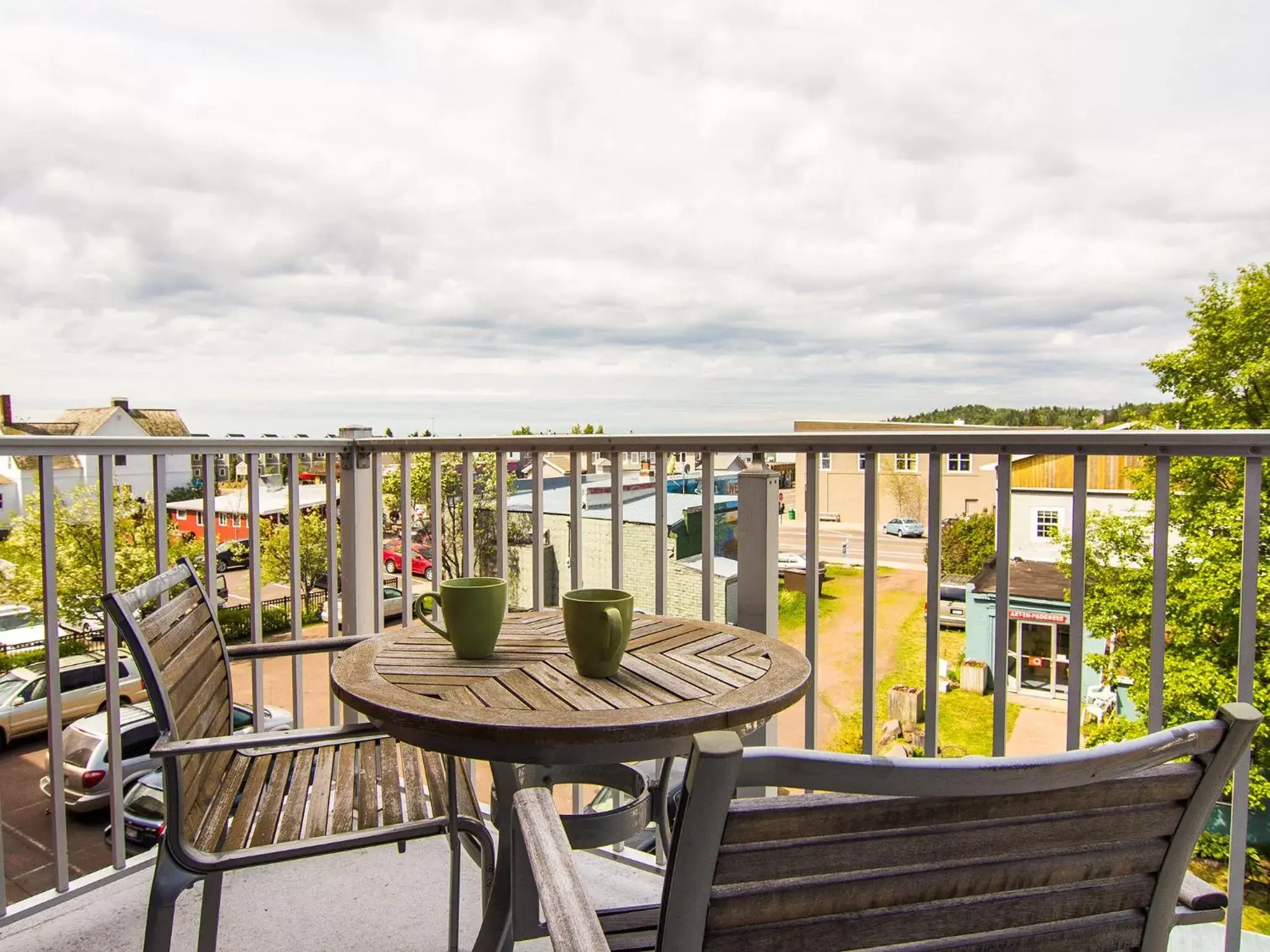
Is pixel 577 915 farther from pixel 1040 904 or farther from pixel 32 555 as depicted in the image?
pixel 32 555

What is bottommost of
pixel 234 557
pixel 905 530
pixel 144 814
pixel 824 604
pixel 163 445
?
pixel 824 604

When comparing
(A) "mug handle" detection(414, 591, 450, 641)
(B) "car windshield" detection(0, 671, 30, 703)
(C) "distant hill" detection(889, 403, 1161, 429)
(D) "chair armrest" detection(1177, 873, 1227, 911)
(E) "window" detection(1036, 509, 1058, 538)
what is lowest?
(B) "car windshield" detection(0, 671, 30, 703)

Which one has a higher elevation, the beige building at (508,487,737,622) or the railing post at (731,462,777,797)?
the railing post at (731,462,777,797)

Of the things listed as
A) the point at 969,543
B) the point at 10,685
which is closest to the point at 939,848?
the point at 10,685

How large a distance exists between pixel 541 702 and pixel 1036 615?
14.0 metres

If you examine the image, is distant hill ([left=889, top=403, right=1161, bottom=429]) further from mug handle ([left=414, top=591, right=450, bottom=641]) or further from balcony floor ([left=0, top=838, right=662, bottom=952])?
mug handle ([left=414, top=591, right=450, bottom=641])

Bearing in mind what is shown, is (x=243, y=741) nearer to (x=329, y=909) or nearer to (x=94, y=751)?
(x=329, y=909)

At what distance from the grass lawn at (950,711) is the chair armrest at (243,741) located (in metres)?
11.9

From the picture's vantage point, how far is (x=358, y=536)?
10.2 ft

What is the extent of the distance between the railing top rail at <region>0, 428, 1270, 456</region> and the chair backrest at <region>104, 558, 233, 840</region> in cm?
62

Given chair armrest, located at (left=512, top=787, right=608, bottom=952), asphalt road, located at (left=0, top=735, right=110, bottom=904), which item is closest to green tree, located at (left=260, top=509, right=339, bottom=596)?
asphalt road, located at (left=0, top=735, right=110, bottom=904)

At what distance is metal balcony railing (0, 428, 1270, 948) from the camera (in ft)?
5.38

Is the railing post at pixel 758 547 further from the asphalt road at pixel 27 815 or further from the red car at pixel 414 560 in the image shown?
the red car at pixel 414 560

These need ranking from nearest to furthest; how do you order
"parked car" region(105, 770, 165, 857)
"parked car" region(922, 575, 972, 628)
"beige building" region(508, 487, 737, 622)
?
"beige building" region(508, 487, 737, 622), "parked car" region(105, 770, 165, 857), "parked car" region(922, 575, 972, 628)
